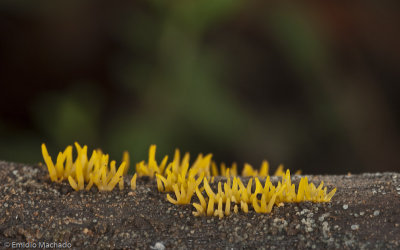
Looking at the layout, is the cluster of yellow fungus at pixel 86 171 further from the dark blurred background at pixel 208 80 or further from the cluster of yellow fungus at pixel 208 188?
the dark blurred background at pixel 208 80

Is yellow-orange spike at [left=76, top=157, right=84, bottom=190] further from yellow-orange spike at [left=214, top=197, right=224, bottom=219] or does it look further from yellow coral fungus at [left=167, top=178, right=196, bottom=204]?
yellow-orange spike at [left=214, top=197, right=224, bottom=219]

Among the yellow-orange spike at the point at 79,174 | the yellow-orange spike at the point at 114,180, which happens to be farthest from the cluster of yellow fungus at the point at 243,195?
the yellow-orange spike at the point at 79,174

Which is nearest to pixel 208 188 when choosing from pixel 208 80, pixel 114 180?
pixel 114 180

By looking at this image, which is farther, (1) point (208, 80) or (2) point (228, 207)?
(1) point (208, 80)

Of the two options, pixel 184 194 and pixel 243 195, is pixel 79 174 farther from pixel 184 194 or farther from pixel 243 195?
pixel 243 195

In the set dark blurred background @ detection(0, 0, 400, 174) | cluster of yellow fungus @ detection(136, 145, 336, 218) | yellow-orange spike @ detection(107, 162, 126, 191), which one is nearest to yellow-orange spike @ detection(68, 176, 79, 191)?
yellow-orange spike @ detection(107, 162, 126, 191)

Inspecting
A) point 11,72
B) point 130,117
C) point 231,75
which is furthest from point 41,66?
point 231,75
